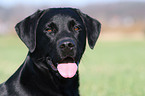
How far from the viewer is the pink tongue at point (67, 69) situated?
3.91m

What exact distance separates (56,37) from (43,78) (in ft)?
2.03

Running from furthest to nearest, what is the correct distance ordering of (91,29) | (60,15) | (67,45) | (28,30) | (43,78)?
(91,29)
(60,15)
(28,30)
(43,78)
(67,45)

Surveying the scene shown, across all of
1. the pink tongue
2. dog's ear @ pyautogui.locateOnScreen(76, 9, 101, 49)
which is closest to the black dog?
the pink tongue

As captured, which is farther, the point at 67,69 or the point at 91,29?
the point at 91,29

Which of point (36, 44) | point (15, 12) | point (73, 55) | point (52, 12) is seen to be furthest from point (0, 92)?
point (15, 12)

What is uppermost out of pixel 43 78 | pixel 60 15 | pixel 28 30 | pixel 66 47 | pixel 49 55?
pixel 60 15

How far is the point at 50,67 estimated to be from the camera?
3.97 metres

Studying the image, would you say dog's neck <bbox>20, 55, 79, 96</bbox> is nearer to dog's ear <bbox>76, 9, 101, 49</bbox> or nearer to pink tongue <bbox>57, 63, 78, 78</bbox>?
pink tongue <bbox>57, 63, 78, 78</bbox>

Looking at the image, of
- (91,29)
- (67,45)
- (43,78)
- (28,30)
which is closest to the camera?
(67,45)

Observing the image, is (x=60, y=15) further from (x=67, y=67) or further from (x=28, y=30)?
(x=67, y=67)

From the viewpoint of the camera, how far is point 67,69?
3949mm

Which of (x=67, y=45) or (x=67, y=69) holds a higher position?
(x=67, y=45)

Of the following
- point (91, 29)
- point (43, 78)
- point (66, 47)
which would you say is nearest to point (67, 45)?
point (66, 47)

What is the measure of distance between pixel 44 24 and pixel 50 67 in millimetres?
652
